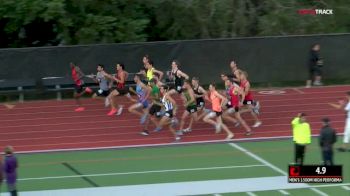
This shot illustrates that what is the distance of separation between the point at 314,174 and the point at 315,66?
12045 mm

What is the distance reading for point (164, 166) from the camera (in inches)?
767

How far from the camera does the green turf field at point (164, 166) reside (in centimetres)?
1816

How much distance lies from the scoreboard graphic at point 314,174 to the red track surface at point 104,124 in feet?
15.1

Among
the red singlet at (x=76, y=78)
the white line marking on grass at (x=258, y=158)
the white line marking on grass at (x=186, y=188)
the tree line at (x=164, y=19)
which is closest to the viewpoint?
the white line marking on grass at (x=186, y=188)

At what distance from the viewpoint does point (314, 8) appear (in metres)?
31.3

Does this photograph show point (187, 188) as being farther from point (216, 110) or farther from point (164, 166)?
point (216, 110)

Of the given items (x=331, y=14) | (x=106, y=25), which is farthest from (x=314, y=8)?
(x=106, y=25)

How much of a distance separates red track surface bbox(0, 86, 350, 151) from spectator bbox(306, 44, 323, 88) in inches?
39.9

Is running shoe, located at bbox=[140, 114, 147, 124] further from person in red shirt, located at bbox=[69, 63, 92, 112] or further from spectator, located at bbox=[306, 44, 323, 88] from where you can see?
spectator, located at bbox=[306, 44, 323, 88]

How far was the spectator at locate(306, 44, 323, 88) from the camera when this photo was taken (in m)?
28.8

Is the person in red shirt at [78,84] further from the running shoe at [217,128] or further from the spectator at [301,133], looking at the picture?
the spectator at [301,133]

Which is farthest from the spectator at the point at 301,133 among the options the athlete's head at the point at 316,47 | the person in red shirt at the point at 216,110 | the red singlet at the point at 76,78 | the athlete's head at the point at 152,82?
the athlete's head at the point at 316,47

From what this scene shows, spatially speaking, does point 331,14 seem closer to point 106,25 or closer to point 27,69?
point 106,25

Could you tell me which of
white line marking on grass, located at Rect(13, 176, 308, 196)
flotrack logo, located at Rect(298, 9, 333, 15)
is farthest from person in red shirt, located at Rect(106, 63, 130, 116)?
flotrack logo, located at Rect(298, 9, 333, 15)
